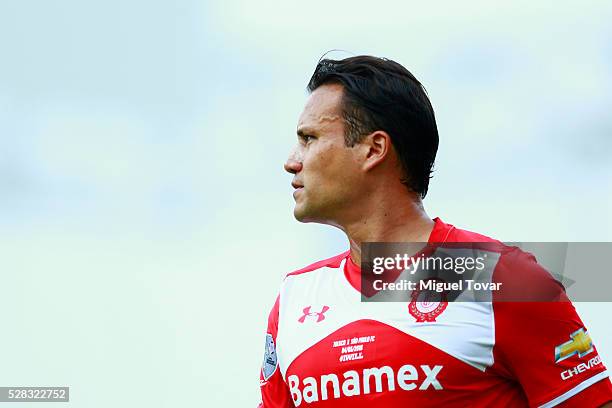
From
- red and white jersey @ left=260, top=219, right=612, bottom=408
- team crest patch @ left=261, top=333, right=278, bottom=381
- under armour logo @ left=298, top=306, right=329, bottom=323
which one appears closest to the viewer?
red and white jersey @ left=260, top=219, right=612, bottom=408

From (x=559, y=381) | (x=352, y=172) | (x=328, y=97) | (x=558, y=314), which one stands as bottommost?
(x=559, y=381)

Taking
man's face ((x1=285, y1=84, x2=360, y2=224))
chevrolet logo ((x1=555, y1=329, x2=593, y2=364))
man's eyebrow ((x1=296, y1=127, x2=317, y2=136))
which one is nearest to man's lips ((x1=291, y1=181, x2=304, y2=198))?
man's face ((x1=285, y1=84, x2=360, y2=224))

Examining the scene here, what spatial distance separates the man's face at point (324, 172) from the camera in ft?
21.5

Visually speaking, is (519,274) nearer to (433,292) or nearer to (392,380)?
(433,292)

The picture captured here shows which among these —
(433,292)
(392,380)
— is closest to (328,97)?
(433,292)

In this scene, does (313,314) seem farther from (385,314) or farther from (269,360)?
(385,314)

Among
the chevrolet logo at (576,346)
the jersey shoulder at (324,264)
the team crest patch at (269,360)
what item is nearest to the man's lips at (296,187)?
the jersey shoulder at (324,264)

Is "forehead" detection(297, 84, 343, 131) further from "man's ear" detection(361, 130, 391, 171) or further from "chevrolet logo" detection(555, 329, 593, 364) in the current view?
"chevrolet logo" detection(555, 329, 593, 364)

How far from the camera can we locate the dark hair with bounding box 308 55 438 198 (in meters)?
6.73

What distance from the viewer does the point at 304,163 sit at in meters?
6.59

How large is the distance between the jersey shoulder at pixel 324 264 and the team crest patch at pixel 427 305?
2.81 ft

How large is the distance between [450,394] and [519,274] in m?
0.80

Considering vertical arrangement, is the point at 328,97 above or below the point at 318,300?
above

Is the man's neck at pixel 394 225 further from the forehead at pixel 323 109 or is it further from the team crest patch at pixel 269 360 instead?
the team crest patch at pixel 269 360
